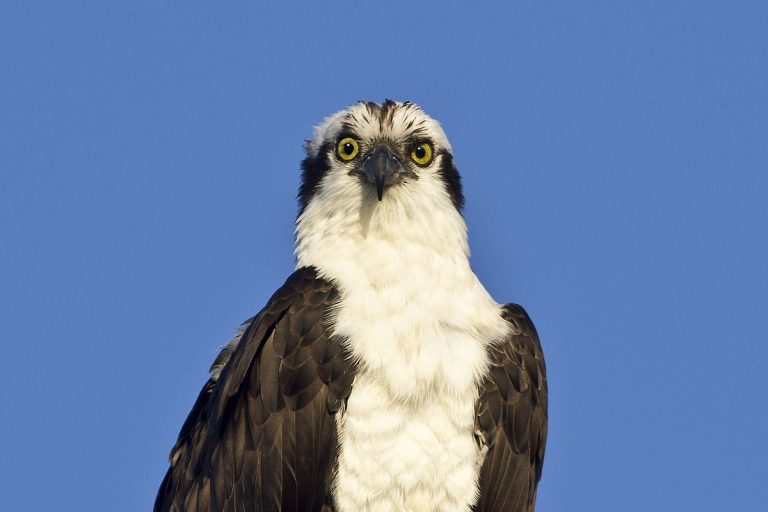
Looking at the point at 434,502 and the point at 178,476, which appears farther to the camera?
the point at 178,476

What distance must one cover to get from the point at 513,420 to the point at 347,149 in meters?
2.10

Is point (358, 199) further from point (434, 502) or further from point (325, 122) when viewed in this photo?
point (434, 502)

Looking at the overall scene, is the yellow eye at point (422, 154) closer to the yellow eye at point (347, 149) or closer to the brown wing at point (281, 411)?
the yellow eye at point (347, 149)

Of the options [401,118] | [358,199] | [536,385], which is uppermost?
[401,118]

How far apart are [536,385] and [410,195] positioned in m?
1.42

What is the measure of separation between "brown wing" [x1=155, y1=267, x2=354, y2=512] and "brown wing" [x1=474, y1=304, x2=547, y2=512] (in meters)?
0.86

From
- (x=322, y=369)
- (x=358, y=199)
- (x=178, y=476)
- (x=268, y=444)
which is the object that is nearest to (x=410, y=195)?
(x=358, y=199)

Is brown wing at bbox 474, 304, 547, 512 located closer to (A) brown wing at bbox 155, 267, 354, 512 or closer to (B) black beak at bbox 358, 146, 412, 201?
(A) brown wing at bbox 155, 267, 354, 512

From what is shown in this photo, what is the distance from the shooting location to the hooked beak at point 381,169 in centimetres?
669

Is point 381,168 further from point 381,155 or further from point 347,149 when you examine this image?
point 347,149

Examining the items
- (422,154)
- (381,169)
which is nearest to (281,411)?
(381,169)

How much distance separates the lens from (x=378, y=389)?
6078 mm

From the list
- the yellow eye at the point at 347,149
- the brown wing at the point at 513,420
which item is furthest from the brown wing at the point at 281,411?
the yellow eye at the point at 347,149

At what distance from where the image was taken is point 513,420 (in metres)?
6.35
